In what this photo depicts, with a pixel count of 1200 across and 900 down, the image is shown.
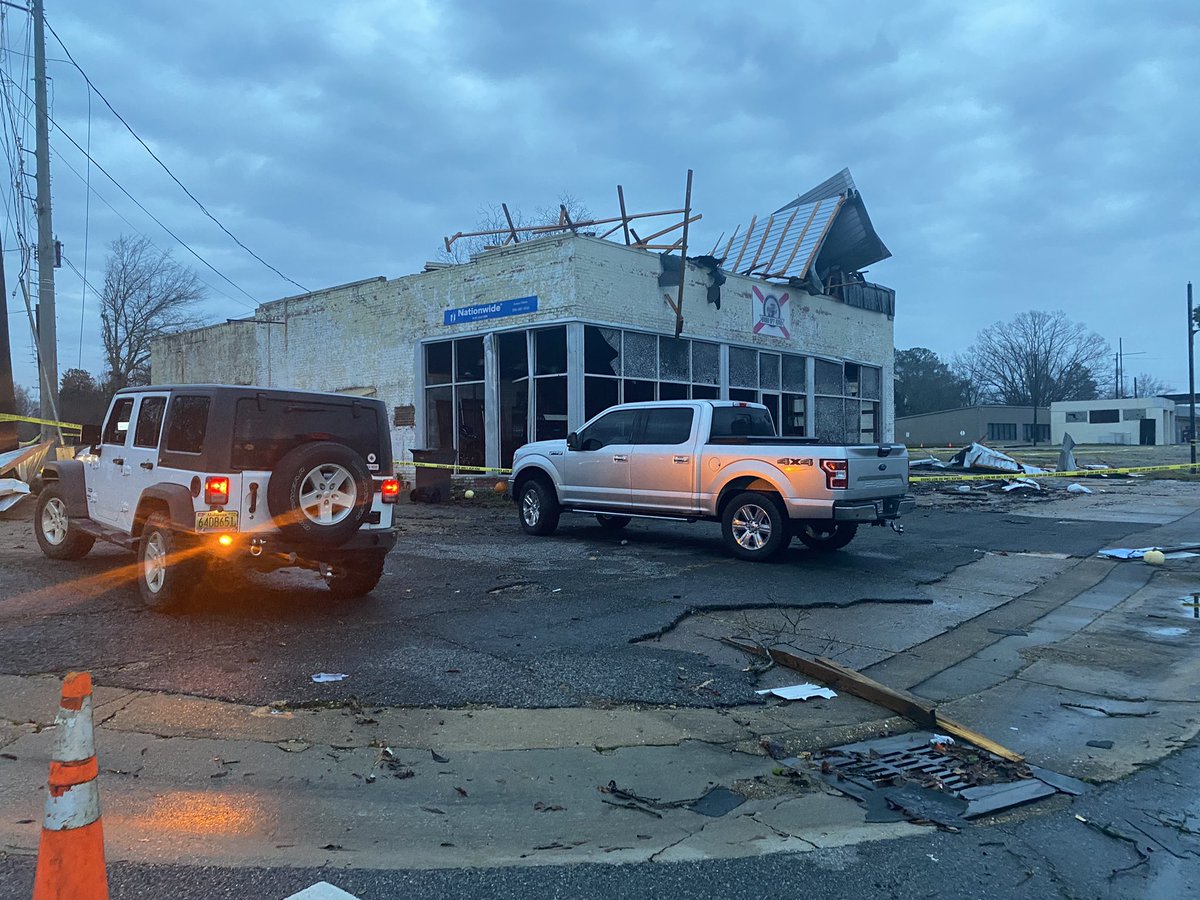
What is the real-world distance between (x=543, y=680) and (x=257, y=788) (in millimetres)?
2032

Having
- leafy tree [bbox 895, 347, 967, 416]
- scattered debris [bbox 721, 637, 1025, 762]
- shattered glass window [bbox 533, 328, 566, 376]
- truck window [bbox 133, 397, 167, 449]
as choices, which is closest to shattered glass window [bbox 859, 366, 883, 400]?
shattered glass window [bbox 533, 328, 566, 376]

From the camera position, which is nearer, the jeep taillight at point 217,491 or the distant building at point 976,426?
the jeep taillight at point 217,491

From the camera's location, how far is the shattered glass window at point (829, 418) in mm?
24312

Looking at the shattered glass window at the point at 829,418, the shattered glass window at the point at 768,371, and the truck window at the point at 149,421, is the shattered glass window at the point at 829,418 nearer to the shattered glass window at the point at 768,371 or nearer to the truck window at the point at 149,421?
the shattered glass window at the point at 768,371

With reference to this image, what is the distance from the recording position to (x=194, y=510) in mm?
6684

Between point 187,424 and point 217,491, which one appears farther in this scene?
point 187,424

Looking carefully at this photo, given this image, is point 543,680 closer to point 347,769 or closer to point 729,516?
point 347,769

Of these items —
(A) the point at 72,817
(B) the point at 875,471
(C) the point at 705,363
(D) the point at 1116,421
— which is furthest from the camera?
(D) the point at 1116,421

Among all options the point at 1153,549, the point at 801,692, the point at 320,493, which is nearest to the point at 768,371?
the point at 1153,549

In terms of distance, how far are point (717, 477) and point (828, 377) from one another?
50.7ft

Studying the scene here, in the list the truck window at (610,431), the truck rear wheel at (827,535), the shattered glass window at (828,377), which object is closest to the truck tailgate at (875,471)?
the truck rear wheel at (827,535)

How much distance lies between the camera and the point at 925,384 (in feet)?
321

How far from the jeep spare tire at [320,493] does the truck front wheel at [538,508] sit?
5.43m

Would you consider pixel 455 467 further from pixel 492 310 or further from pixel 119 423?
pixel 119 423
